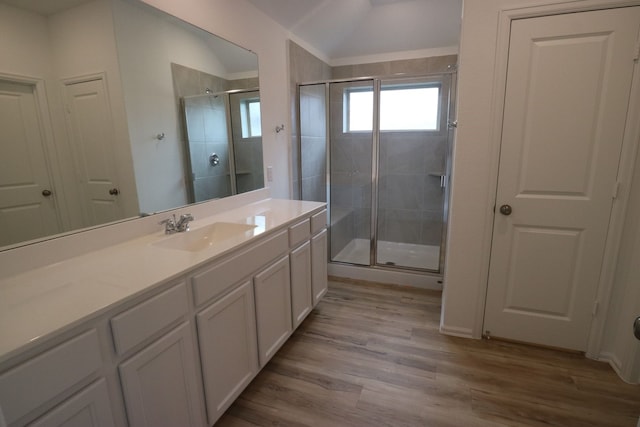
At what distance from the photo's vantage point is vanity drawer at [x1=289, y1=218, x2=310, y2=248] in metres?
2.03

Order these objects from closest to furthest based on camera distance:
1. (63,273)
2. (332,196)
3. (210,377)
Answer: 1. (63,273)
2. (210,377)
3. (332,196)

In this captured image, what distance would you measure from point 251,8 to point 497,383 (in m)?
3.06

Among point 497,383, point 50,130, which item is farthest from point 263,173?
point 497,383

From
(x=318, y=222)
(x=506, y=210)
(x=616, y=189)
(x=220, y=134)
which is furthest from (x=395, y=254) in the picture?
(x=220, y=134)

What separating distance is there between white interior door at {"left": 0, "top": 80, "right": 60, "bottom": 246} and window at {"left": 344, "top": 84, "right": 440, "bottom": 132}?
8.87ft

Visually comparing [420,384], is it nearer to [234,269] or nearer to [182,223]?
[234,269]

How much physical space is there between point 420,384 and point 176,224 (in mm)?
1686

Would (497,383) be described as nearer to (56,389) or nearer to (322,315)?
(322,315)

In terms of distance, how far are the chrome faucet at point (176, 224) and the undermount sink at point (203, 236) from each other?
4 centimetres

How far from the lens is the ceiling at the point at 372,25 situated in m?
2.85

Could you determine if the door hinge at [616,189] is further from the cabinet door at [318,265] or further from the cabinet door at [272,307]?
the cabinet door at [272,307]

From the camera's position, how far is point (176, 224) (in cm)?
173

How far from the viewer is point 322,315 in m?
2.61

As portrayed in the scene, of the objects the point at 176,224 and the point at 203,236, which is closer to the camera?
the point at 176,224
